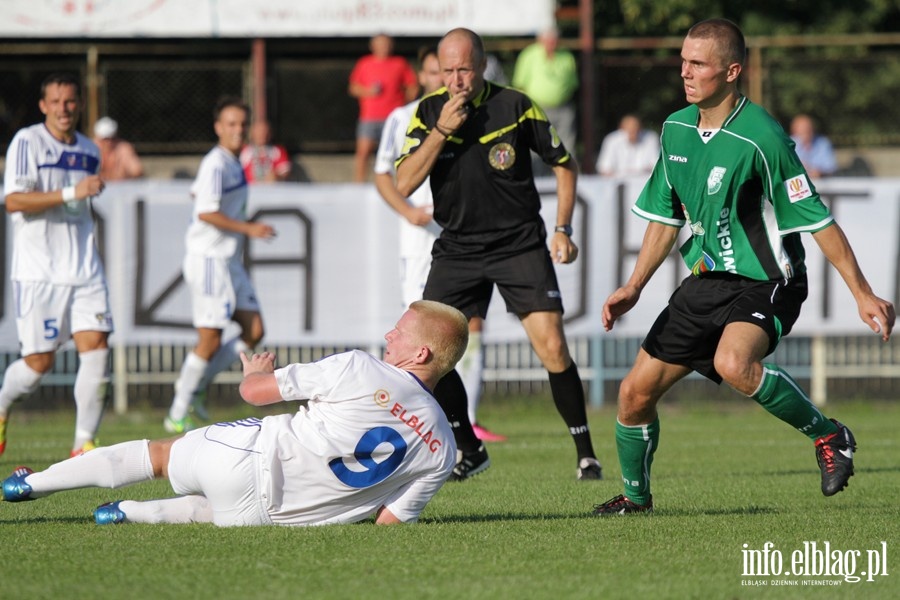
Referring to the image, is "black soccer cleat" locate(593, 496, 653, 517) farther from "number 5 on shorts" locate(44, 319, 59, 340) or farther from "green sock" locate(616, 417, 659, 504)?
"number 5 on shorts" locate(44, 319, 59, 340)

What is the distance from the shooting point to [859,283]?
20.9 feet

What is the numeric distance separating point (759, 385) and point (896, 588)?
5.17ft

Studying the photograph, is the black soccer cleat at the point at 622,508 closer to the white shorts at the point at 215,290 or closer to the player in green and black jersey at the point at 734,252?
A: the player in green and black jersey at the point at 734,252

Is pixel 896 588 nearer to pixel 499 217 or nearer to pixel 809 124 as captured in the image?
pixel 499 217

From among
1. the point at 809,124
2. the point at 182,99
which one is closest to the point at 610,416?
the point at 809,124

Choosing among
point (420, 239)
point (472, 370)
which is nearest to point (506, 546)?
point (420, 239)

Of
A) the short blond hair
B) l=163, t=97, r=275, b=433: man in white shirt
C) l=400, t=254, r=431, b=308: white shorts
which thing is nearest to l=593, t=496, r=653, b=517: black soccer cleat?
the short blond hair

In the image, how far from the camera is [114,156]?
16.6 m

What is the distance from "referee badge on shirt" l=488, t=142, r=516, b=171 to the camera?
862cm

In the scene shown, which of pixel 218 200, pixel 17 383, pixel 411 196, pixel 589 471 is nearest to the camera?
pixel 589 471

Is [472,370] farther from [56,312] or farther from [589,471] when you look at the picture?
[56,312]

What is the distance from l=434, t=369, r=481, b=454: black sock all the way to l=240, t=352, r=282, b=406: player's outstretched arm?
9.44 feet

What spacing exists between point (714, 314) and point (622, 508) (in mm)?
1059

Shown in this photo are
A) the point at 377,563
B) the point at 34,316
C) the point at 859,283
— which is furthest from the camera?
the point at 34,316
